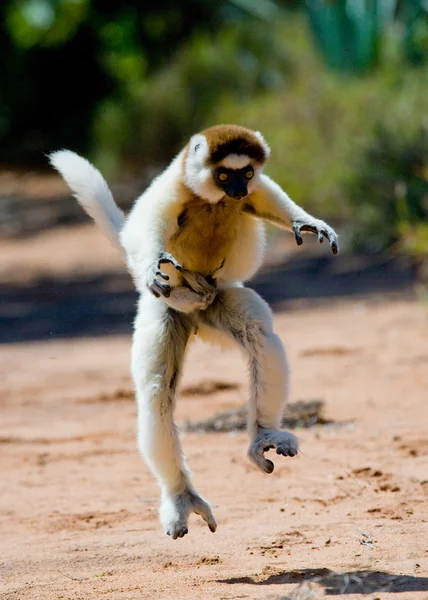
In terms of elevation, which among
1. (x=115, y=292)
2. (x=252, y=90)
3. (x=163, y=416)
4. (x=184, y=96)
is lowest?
(x=163, y=416)

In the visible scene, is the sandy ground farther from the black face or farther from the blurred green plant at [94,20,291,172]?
the blurred green plant at [94,20,291,172]

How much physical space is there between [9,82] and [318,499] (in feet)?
83.2

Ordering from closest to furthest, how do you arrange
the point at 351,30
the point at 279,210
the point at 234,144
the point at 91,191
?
the point at 234,144 → the point at 279,210 → the point at 91,191 → the point at 351,30

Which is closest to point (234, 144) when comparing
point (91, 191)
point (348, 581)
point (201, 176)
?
point (201, 176)

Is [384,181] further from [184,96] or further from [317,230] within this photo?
[184,96]

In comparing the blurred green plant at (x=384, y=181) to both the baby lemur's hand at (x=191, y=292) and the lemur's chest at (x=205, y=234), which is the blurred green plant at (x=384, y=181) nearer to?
the lemur's chest at (x=205, y=234)

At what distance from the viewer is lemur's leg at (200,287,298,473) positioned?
4785 millimetres

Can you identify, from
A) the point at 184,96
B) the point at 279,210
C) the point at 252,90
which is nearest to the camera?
the point at 279,210

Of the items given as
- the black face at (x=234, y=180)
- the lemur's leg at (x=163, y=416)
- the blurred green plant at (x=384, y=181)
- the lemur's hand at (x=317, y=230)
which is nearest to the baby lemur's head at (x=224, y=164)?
the black face at (x=234, y=180)

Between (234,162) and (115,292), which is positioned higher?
(234,162)

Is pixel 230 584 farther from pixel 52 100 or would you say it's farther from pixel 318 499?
pixel 52 100

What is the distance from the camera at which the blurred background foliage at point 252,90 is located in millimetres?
14328

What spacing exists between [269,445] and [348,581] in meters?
0.91

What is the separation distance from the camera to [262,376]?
485cm
